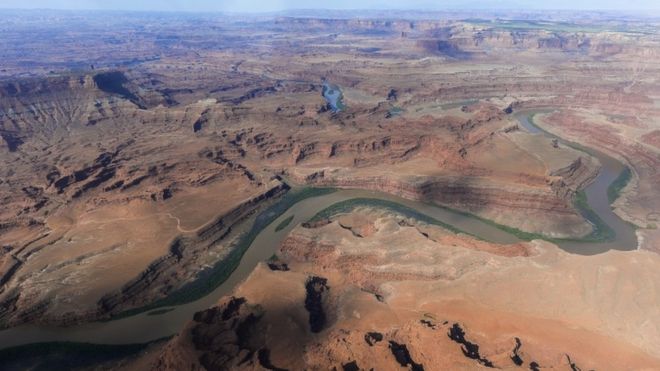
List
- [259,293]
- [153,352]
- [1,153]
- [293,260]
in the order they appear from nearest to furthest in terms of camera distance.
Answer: [153,352], [259,293], [293,260], [1,153]

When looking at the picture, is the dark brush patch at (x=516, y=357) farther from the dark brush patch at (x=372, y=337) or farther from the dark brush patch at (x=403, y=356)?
the dark brush patch at (x=372, y=337)

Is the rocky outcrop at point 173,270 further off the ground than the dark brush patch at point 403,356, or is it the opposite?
the dark brush patch at point 403,356

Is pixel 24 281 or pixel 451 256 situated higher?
pixel 451 256

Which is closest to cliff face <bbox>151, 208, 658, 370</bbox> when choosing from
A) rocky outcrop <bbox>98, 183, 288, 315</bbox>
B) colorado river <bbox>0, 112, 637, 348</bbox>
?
colorado river <bbox>0, 112, 637, 348</bbox>

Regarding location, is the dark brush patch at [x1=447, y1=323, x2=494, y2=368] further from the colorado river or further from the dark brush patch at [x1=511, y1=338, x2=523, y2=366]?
the colorado river

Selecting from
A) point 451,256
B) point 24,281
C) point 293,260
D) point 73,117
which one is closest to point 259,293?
point 293,260

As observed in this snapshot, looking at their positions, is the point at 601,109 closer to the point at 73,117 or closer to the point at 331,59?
the point at 331,59

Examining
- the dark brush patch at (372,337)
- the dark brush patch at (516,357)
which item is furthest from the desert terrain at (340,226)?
the dark brush patch at (372,337)
